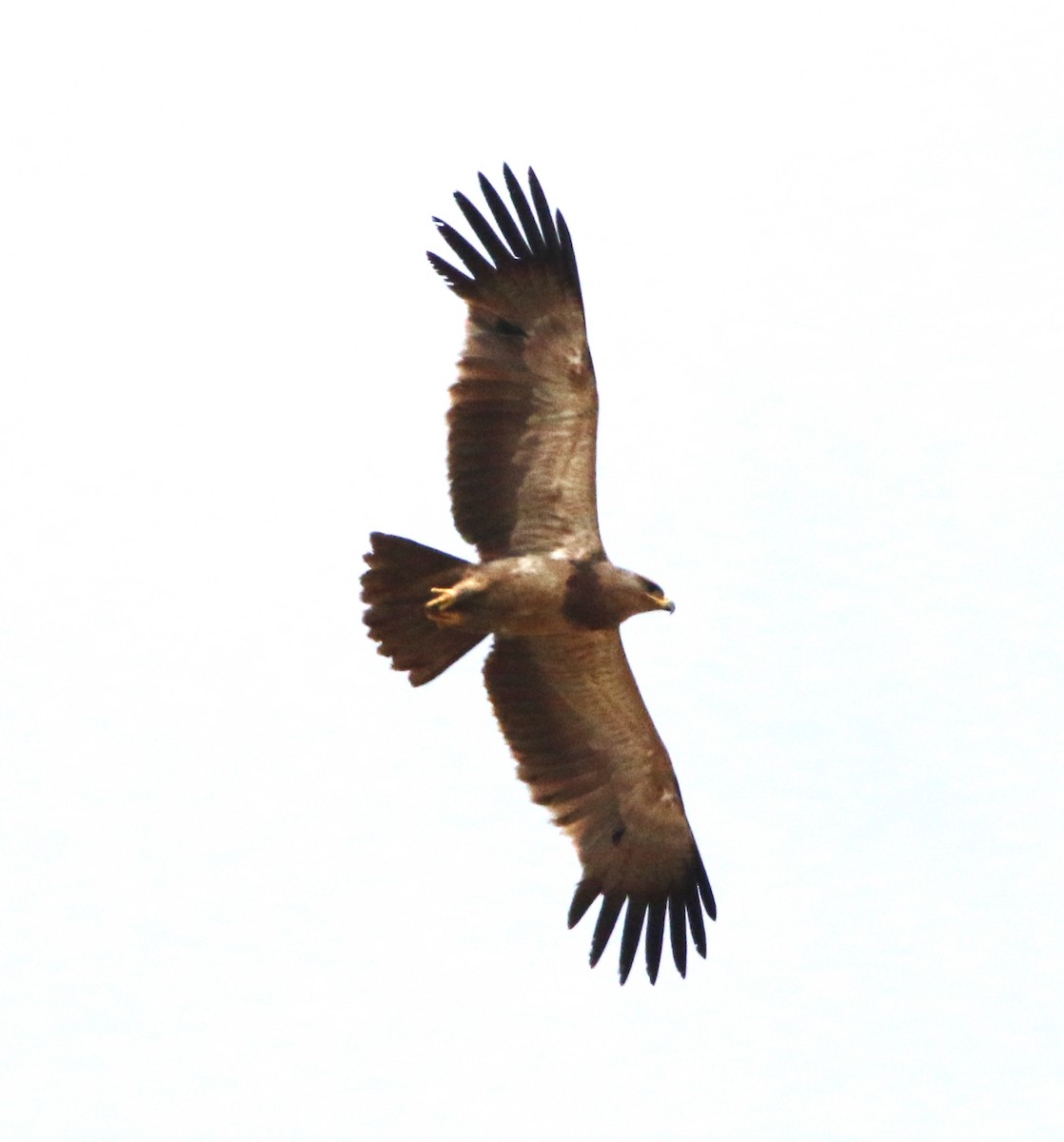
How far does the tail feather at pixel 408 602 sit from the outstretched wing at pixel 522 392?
309 mm

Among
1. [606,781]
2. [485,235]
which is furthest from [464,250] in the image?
[606,781]

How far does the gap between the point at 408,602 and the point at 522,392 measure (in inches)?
53.3

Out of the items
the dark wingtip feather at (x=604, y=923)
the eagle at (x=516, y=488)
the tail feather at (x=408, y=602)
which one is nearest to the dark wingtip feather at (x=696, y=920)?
the dark wingtip feather at (x=604, y=923)

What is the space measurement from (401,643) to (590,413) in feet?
5.54

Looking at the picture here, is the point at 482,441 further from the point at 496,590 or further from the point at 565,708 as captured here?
the point at 565,708

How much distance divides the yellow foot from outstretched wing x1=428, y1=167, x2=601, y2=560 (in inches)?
14.6

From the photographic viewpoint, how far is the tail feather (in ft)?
45.0

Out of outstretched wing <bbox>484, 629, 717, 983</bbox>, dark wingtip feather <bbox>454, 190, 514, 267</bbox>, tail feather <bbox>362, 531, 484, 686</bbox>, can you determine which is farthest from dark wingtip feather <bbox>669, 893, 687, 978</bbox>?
dark wingtip feather <bbox>454, 190, 514, 267</bbox>

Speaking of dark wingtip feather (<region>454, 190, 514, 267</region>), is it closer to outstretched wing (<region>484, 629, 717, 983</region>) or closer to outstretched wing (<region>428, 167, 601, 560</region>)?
outstretched wing (<region>428, 167, 601, 560</region>)

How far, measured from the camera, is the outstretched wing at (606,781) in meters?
14.4

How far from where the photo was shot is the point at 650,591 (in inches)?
547

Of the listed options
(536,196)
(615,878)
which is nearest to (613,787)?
(615,878)

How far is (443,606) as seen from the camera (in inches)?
539

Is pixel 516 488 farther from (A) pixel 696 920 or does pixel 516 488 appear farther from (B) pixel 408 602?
(A) pixel 696 920
